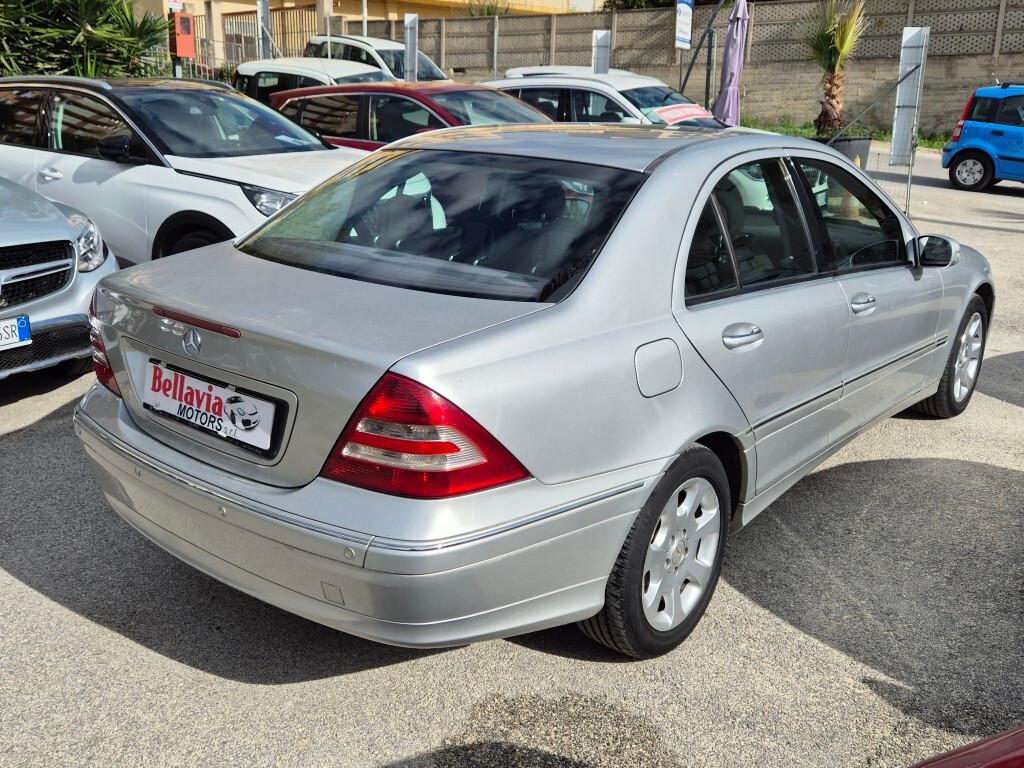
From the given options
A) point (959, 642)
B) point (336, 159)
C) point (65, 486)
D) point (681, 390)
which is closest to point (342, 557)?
point (681, 390)

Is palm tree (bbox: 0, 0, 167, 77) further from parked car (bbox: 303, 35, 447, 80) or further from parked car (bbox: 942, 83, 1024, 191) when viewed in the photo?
parked car (bbox: 942, 83, 1024, 191)

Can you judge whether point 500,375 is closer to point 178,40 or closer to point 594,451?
point 594,451

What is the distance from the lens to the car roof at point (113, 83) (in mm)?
7273

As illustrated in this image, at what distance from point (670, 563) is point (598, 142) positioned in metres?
1.46

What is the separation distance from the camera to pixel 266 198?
6.41 m

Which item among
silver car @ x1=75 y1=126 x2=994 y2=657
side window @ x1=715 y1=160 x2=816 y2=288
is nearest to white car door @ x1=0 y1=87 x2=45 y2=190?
silver car @ x1=75 y1=126 x2=994 y2=657

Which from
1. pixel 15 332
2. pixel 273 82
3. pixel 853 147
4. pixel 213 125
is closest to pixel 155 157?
pixel 213 125

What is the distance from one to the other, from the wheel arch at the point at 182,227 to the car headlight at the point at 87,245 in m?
0.81

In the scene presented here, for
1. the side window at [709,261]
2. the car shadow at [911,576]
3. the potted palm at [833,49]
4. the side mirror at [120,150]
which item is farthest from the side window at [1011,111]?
the side window at [709,261]

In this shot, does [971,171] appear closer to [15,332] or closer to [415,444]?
[15,332]

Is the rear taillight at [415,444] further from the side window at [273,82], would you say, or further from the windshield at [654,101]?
the side window at [273,82]

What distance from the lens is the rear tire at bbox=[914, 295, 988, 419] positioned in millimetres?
5180

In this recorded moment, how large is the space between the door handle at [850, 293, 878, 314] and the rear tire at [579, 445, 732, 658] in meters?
1.04

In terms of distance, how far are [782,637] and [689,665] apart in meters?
0.37
